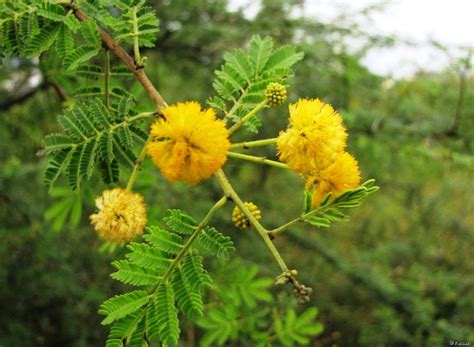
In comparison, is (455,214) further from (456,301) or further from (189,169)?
A: (189,169)

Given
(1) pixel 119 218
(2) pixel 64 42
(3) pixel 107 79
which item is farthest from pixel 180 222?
(2) pixel 64 42

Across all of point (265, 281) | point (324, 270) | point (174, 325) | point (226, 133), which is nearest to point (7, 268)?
point (265, 281)

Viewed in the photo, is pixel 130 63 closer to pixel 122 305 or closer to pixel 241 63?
pixel 241 63

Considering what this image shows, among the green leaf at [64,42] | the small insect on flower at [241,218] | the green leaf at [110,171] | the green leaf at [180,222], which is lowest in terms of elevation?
the small insect on flower at [241,218]

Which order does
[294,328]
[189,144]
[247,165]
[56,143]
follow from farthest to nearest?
[247,165] → [294,328] → [56,143] → [189,144]

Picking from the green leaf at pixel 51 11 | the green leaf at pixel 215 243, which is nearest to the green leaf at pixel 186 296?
the green leaf at pixel 215 243

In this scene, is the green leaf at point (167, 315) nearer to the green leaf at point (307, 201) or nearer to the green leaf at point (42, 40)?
the green leaf at point (307, 201)
